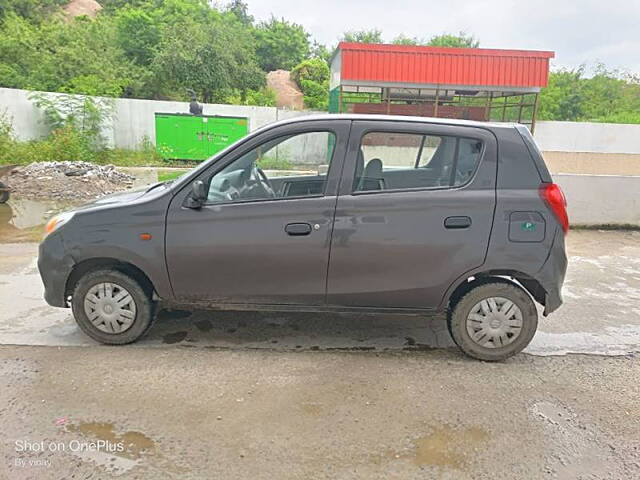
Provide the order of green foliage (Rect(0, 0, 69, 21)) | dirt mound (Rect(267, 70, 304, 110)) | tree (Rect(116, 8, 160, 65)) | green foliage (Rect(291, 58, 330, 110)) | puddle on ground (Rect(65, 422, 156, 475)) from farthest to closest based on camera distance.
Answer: green foliage (Rect(291, 58, 330, 110)) → dirt mound (Rect(267, 70, 304, 110)) → tree (Rect(116, 8, 160, 65)) → green foliage (Rect(0, 0, 69, 21)) → puddle on ground (Rect(65, 422, 156, 475))

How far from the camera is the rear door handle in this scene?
3.43 meters

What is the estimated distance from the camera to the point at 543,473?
2480mm

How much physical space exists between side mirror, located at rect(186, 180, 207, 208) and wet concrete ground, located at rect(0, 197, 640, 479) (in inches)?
47.3

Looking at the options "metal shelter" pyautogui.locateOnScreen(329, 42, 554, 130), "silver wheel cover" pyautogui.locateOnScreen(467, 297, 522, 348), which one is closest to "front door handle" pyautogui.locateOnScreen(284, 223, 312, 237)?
"silver wheel cover" pyautogui.locateOnScreen(467, 297, 522, 348)

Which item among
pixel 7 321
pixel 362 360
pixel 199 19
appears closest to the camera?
pixel 362 360

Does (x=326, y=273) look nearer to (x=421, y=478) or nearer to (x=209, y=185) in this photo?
(x=209, y=185)

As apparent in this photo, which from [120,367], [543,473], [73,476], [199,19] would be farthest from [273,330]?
[199,19]

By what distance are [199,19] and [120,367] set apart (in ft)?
115

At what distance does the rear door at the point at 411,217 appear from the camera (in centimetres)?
344

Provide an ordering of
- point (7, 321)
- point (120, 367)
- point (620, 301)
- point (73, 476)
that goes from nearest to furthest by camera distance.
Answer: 1. point (73, 476)
2. point (120, 367)
3. point (7, 321)
4. point (620, 301)

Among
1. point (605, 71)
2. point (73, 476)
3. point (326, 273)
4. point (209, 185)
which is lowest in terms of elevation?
point (73, 476)

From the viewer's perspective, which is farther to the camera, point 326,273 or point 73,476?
point 326,273

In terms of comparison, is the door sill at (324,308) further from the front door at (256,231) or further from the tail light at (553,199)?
the tail light at (553,199)

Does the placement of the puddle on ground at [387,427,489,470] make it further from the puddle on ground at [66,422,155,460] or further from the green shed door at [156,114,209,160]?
the green shed door at [156,114,209,160]
